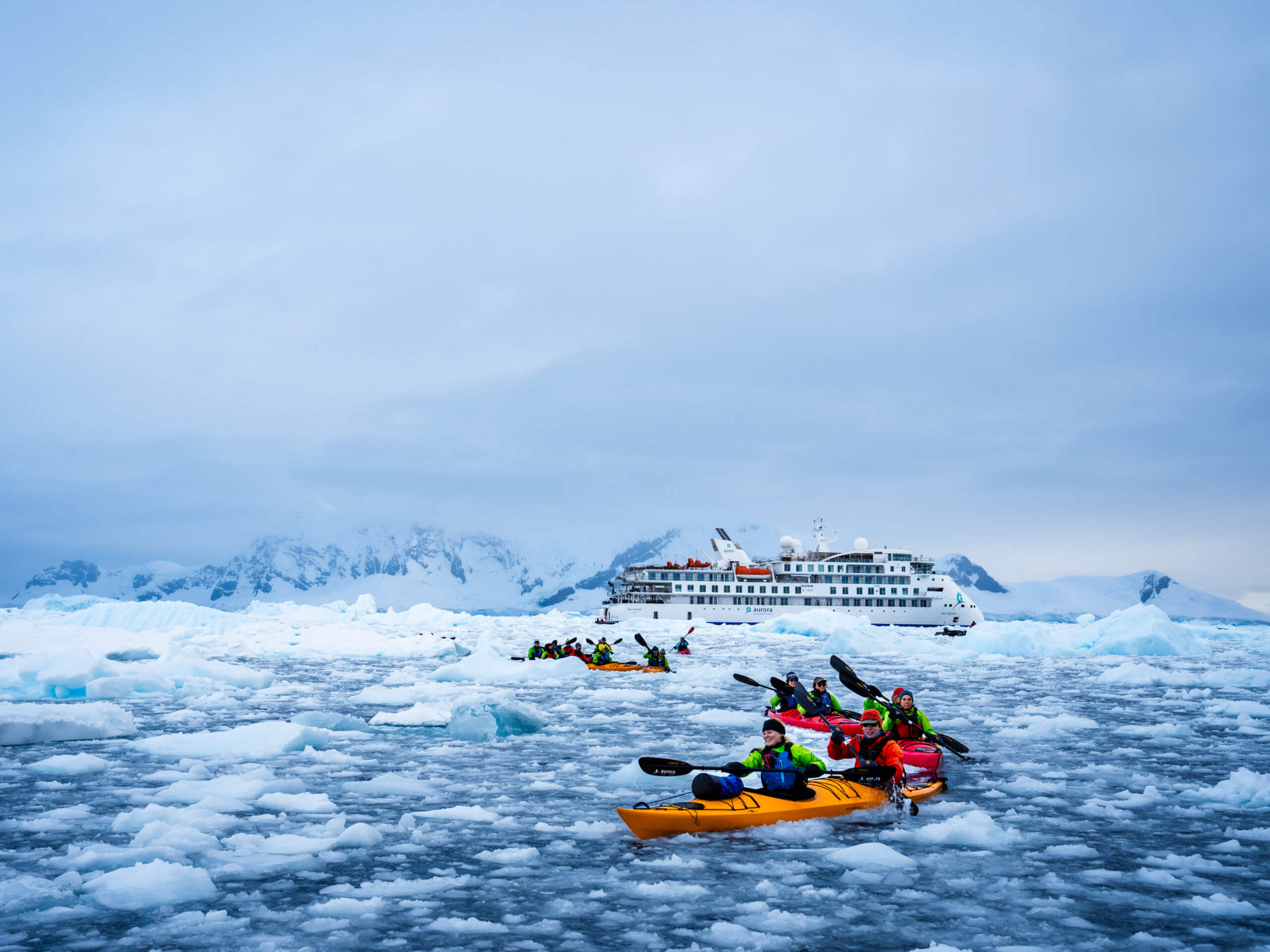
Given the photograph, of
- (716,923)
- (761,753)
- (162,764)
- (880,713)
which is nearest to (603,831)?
(761,753)

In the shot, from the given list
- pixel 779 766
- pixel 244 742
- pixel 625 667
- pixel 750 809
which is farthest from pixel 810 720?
pixel 625 667

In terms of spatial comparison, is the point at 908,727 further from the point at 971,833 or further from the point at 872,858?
the point at 872,858

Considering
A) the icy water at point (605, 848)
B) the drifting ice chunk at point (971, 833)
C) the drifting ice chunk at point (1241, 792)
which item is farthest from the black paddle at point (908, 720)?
the drifting ice chunk at point (971, 833)

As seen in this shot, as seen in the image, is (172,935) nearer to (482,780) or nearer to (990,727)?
(482,780)

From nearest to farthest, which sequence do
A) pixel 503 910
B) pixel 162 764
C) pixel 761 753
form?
pixel 503 910 < pixel 761 753 < pixel 162 764

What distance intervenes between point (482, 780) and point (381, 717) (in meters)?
5.95

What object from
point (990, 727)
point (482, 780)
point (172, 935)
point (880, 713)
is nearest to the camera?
point (172, 935)

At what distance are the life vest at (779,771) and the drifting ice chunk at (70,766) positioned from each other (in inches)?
381

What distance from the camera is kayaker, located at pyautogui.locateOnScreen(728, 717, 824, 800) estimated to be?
10.4 m

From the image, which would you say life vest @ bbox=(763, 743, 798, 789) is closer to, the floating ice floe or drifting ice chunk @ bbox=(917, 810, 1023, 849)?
drifting ice chunk @ bbox=(917, 810, 1023, 849)

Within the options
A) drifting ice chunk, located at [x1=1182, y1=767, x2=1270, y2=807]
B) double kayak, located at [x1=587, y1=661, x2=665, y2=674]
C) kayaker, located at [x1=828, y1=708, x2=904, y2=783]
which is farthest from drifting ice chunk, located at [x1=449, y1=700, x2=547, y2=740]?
double kayak, located at [x1=587, y1=661, x2=665, y2=674]

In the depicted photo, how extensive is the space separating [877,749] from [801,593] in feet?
224

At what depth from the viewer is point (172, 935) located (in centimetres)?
652

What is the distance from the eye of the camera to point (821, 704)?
1858 centimetres
